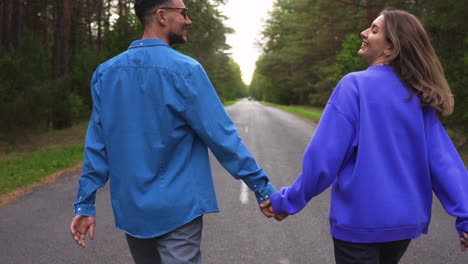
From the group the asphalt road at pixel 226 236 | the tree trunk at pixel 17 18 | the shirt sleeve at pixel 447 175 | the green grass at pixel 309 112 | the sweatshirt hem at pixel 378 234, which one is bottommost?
the green grass at pixel 309 112

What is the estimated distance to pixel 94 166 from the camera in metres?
2.21

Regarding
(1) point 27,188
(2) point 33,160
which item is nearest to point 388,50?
(1) point 27,188

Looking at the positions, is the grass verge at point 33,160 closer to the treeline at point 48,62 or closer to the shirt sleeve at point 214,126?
the treeline at point 48,62

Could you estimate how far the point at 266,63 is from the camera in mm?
58000

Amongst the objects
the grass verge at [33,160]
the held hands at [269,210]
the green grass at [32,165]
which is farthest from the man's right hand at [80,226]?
the green grass at [32,165]

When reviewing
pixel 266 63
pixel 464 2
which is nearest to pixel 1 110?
pixel 464 2

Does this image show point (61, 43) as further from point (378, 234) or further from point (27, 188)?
point (378, 234)

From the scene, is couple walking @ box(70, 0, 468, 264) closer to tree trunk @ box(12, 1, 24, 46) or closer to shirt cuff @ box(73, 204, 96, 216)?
shirt cuff @ box(73, 204, 96, 216)

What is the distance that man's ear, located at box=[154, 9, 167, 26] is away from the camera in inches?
83.6

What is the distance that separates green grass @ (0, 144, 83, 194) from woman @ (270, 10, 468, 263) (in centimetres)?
726

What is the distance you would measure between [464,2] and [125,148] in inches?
440

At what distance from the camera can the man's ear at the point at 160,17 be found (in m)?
2.12

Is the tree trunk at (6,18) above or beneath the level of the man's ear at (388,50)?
beneath

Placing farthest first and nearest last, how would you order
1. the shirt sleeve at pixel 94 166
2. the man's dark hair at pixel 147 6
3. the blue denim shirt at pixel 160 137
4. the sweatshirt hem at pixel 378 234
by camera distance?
the shirt sleeve at pixel 94 166 < the man's dark hair at pixel 147 6 < the blue denim shirt at pixel 160 137 < the sweatshirt hem at pixel 378 234
